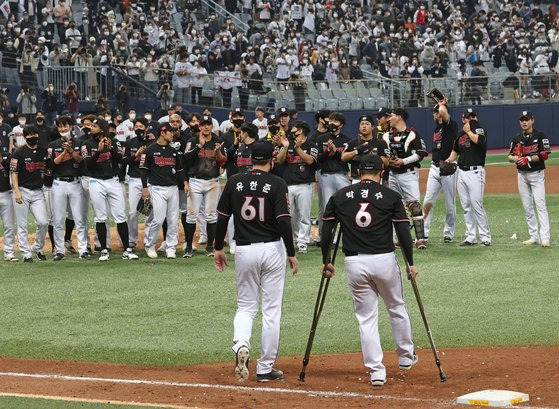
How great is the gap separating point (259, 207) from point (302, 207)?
23.6 ft

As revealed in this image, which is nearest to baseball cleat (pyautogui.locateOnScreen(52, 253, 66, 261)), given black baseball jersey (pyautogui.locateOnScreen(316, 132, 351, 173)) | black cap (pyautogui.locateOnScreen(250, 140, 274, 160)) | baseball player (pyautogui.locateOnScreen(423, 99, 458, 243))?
black baseball jersey (pyautogui.locateOnScreen(316, 132, 351, 173))

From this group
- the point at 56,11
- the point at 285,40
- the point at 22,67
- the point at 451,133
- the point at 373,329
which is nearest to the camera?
the point at 373,329

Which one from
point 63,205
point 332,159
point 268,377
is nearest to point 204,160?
point 332,159

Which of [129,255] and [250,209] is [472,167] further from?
[250,209]

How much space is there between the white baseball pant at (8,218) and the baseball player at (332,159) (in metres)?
4.68

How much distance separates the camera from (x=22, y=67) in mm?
29094

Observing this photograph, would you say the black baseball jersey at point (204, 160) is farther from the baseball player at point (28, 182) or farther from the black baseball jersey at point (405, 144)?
the black baseball jersey at point (405, 144)

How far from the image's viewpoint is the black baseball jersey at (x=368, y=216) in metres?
8.60

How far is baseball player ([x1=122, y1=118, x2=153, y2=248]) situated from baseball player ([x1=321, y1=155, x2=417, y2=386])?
7841 millimetres

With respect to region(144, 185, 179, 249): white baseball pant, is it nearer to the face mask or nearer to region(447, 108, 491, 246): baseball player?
the face mask

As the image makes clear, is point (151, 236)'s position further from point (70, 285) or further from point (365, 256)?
point (365, 256)

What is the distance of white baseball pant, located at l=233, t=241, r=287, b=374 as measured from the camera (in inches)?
346

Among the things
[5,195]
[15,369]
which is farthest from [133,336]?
[5,195]

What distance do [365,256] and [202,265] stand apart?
22.5ft
